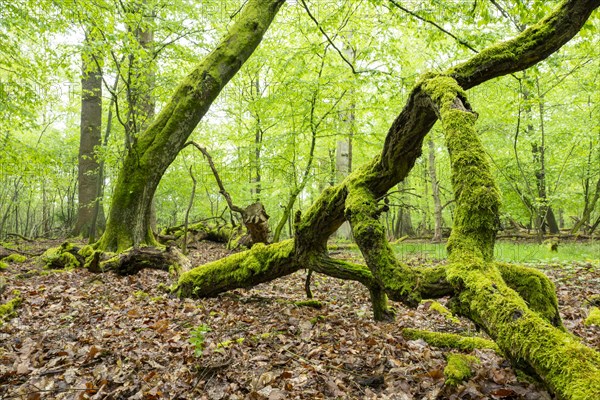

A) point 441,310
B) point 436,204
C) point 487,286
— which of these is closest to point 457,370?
point 487,286

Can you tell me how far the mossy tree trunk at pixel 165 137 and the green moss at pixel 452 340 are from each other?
6.33m

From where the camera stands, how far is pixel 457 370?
2.72 meters

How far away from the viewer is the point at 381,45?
31.3ft

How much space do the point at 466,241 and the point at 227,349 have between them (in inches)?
103

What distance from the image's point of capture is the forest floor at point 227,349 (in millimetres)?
2902

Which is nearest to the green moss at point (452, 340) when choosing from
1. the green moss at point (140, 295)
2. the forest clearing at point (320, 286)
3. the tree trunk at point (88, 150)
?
the forest clearing at point (320, 286)

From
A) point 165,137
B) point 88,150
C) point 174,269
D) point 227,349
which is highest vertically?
point 88,150

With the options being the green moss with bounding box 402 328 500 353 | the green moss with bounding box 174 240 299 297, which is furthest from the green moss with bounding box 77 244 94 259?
the green moss with bounding box 402 328 500 353

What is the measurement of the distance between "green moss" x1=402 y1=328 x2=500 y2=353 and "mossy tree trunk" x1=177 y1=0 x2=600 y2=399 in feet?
1.92

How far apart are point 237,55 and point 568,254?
404 inches

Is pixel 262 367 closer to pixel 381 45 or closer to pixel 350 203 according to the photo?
pixel 350 203

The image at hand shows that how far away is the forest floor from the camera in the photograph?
2.90 metres

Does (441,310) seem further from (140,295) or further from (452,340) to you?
(140,295)

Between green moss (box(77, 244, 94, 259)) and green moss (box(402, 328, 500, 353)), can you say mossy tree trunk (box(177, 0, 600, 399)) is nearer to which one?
green moss (box(402, 328, 500, 353))
